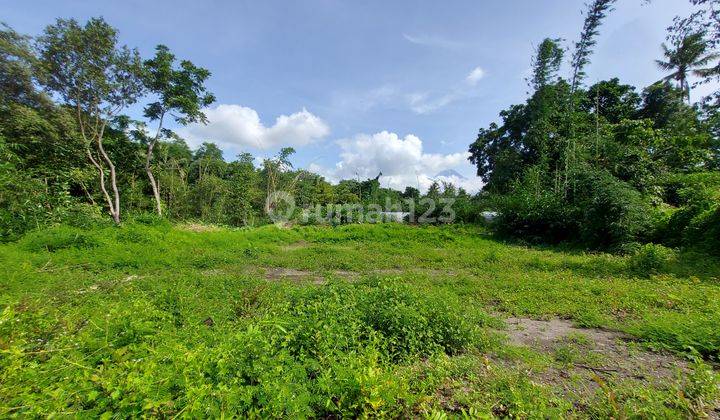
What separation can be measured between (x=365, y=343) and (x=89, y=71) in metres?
14.1

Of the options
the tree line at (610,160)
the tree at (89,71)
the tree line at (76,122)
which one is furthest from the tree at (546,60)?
the tree at (89,71)

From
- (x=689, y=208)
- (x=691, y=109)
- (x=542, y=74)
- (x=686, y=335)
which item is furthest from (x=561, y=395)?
(x=691, y=109)

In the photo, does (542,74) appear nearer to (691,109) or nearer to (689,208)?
(691,109)

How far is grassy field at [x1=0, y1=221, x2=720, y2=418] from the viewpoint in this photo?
175 centimetres

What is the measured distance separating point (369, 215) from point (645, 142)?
1466cm

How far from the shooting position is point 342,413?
204cm

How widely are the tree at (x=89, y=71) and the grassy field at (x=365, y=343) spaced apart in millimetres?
6990

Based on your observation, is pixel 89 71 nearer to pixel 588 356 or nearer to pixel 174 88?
pixel 174 88

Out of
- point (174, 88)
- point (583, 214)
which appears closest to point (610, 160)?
point (583, 214)

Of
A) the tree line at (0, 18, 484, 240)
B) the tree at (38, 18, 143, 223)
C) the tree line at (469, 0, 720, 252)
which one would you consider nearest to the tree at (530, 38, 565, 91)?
the tree line at (469, 0, 720, 252)

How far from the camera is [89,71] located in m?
10.6

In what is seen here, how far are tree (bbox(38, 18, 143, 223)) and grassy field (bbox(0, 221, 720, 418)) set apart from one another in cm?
699

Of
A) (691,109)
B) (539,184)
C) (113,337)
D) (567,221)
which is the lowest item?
(113,337)

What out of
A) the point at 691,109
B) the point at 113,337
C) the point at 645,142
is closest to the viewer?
the point at 113,337
